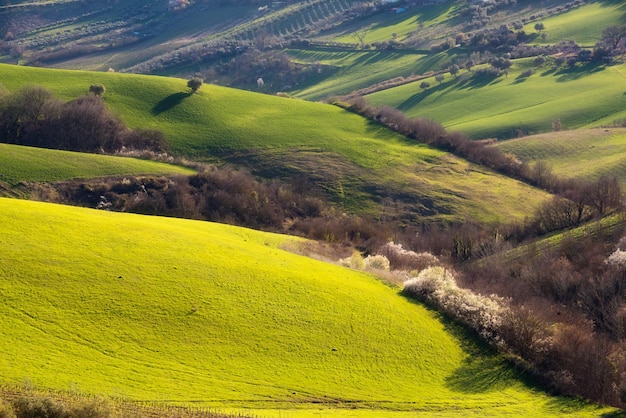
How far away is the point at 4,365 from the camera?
3975 centimetres

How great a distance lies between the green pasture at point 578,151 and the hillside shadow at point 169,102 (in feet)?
180

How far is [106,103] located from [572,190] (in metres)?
73.7

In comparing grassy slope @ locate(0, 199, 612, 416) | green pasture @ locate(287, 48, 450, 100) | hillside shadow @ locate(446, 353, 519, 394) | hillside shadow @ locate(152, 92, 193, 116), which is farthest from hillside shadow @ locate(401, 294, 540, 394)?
green pasture @ locate(287, 48, 450, 100)

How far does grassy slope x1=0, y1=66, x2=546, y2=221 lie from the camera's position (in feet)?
337

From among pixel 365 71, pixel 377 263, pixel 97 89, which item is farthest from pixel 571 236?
pixel 365 71

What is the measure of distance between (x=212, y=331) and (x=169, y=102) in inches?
3039

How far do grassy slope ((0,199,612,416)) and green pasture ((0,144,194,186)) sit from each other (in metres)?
23.4

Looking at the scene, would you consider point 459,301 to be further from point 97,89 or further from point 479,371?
point 97,89

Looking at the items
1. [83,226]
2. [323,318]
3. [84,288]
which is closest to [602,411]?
[323,318]

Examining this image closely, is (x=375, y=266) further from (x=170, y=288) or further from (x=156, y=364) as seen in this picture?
(x=156, y=364)

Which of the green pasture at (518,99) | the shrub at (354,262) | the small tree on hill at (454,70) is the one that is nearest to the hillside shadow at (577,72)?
the green pasture at (518,99)

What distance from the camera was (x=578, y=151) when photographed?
118812 mm

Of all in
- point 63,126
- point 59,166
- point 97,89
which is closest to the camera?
point 59,166

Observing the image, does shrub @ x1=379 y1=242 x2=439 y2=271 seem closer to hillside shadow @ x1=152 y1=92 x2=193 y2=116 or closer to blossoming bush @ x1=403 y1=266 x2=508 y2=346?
blossoming bush @ x1=403 y1=266 x2=508 y2=346
